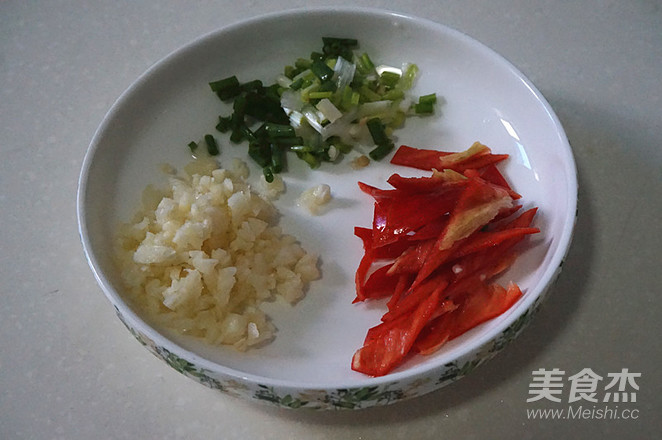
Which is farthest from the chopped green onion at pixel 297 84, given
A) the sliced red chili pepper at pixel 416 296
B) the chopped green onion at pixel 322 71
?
the sliced red chili pepper at pixel 416 296

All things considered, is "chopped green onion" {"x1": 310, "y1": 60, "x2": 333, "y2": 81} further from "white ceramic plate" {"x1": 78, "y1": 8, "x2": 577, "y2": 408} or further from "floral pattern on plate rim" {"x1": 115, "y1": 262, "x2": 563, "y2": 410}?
"floral pattern on plate rim" {"x1": 115, "y1": 262, "x2": 563, "y2": 410}

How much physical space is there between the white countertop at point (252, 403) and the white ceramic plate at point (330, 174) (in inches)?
5.2

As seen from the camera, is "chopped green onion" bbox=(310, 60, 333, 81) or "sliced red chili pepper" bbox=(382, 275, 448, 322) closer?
"sliced red chili pepper" bbox=(382, 275, 448, 322)

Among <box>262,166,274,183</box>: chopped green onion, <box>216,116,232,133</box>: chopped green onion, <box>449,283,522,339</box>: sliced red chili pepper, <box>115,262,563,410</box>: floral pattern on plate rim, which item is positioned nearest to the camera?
<box>115,262,563,410</box>: floral pattern on plate rim

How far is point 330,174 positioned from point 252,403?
1.75 ft

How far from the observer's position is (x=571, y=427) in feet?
3.85

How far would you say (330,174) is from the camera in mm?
1483

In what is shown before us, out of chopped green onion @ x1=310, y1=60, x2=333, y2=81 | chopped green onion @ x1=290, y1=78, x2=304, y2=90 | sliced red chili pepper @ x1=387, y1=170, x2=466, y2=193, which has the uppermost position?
chopped green onion @ x1=310, y1=60, x2=333, y2=81

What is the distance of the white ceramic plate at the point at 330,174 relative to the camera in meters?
1.09

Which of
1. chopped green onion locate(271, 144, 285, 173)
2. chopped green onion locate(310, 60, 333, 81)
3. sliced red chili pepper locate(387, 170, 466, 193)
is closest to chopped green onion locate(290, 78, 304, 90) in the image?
chopped green onion locate(310, 60, 333, 81)

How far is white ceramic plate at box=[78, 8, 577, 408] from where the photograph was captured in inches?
42.9

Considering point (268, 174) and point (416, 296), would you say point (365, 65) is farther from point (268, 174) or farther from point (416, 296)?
point (416, 296)

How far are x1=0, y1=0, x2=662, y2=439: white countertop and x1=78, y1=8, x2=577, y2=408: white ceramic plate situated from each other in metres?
0.13

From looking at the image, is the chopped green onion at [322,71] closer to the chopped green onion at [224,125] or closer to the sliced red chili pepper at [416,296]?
the chopped green onion at [224,125]
